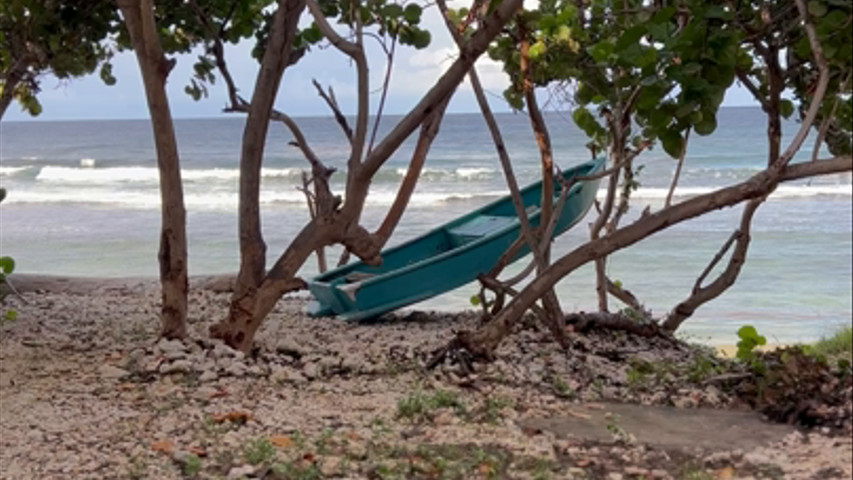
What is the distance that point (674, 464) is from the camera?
3043 millimetres

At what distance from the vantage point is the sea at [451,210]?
8.29 metres

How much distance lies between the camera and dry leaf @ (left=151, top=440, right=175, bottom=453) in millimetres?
3430

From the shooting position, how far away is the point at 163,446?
3.46m

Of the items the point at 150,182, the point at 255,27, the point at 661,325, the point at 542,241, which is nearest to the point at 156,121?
the point at 255,27

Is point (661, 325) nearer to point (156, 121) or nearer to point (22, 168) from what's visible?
point (156, 121)

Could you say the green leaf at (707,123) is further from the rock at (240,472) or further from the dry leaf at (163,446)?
the dry leaf at (163,446)

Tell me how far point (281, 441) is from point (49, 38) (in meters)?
3.05

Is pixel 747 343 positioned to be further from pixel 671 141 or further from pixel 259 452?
pixel 259 452

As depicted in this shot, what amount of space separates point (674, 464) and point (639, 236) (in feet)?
3.28

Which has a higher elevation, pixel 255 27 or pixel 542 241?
pixel 255 27

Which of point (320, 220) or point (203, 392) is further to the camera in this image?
point (320, 220)

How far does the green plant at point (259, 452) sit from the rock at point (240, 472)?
1.7 inches

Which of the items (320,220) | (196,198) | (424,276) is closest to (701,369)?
(320,220)

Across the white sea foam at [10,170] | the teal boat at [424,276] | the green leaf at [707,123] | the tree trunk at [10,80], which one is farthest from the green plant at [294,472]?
the white sea foam at [10,170]
